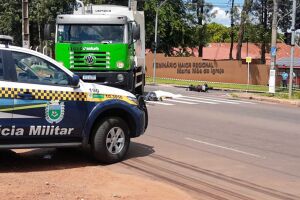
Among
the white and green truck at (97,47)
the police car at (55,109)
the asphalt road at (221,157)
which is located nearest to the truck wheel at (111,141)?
the police car at (55,109)

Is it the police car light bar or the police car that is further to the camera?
the police car light bar

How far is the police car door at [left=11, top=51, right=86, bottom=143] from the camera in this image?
7703 millimetres

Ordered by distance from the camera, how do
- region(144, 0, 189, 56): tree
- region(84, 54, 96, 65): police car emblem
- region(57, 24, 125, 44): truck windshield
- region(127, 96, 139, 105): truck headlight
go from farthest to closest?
1. region(144, 0, 189, 56): tree
2. region(57, 24, 125, 44): truck windshield
3. region(84, 54, 96, 65): police car emblem
4. region(127, 96, 139, 105): truck headlight

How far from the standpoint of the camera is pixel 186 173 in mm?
8289

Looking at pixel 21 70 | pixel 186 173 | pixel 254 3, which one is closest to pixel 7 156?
pixel 21 70

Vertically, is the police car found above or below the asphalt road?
above

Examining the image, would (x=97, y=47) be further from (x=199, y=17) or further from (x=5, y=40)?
(x=199, y=17)

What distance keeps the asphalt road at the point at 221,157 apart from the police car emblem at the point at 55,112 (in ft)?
3.99

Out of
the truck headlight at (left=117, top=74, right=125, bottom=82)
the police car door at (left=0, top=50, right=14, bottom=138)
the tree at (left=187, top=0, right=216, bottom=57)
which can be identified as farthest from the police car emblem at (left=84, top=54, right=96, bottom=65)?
the tree at (left=187, top=0, right=216, bottom=57)

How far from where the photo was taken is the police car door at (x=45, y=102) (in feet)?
25.3

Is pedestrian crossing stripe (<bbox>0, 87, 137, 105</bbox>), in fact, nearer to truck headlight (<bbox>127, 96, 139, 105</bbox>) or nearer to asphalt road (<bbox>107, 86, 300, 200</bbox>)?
truck headlight (<bbox>127, 96, 139, 105</bbox>)

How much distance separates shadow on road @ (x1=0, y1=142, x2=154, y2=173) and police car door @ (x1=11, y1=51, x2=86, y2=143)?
1.52ft

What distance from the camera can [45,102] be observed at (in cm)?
787

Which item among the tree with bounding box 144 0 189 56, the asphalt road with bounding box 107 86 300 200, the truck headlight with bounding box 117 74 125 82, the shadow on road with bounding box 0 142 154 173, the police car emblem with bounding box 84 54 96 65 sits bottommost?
the asphalt road with bounding box 107 86 300 200
